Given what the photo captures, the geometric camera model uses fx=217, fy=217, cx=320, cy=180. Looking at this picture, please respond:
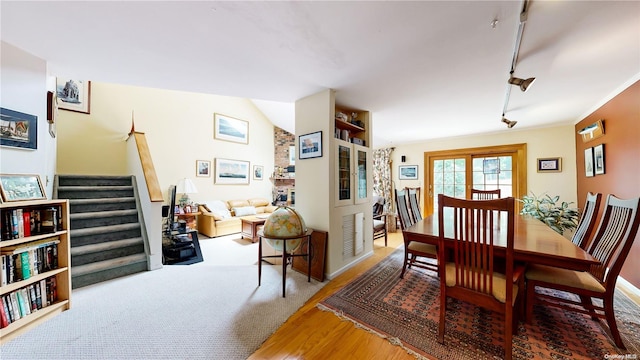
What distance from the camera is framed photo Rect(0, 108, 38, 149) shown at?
180cm

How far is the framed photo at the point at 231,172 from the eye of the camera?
5.77 metres

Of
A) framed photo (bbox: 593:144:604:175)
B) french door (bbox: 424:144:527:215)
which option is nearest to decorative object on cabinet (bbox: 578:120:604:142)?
framed photo (bbox: 593:144:604:175)

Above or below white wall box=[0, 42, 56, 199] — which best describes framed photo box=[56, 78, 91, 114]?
above

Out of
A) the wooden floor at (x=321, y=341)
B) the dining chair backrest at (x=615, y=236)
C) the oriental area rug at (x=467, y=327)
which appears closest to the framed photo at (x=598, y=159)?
the oriental area rug at (x=467, y=327)

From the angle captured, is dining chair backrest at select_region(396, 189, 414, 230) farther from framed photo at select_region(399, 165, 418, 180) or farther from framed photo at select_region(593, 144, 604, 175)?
framed photo at select_region(399, 165, 418, 180)

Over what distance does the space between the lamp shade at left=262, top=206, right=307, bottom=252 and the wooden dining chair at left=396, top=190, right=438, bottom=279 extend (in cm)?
114

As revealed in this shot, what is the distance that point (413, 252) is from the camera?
97.6 inches

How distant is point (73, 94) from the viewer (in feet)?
12.7

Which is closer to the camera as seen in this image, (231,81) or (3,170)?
(3,170)

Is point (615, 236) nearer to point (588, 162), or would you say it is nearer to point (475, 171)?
point (588, 162)

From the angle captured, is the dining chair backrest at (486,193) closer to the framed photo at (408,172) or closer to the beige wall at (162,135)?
the framed photo at (408,172)

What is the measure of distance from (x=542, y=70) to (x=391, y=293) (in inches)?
108

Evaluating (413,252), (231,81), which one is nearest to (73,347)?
(231,81)

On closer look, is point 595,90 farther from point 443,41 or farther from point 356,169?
point 356,169
